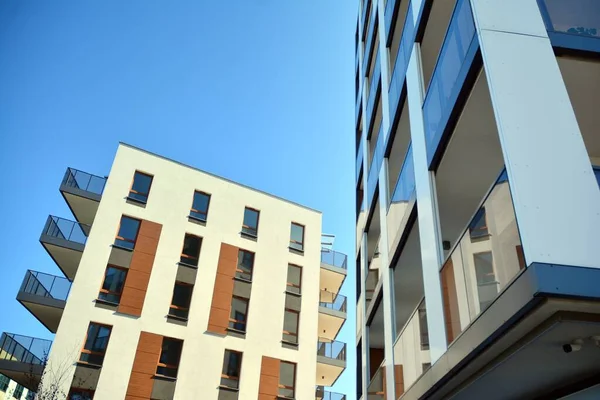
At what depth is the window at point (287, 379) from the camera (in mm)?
23609

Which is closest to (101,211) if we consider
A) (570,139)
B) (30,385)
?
(30,385)

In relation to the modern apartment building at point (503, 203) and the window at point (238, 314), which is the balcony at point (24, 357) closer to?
the window at point (238, 314)

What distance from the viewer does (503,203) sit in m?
5.65

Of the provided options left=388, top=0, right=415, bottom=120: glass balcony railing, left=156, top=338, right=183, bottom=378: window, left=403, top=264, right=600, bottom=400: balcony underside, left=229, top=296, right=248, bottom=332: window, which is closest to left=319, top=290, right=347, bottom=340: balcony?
left=229, top=296, right=248, bottom=332: window

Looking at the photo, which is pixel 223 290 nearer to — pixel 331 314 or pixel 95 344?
pixel 95 344

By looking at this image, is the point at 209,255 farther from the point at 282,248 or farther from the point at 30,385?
the point at 30,385

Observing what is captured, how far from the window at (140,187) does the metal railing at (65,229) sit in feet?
9.02

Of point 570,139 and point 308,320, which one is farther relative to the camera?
point 308,320

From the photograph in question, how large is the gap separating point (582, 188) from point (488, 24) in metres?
2.73

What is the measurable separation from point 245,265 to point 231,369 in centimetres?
531

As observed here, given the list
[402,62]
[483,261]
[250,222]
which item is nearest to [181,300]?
[250,222]

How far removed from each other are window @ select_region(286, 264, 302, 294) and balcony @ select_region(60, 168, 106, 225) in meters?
10.5

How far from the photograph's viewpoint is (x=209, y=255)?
24750 mm

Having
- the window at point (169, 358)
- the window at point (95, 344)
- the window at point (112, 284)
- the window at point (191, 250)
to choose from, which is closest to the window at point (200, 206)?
the window at point (191, 250)
